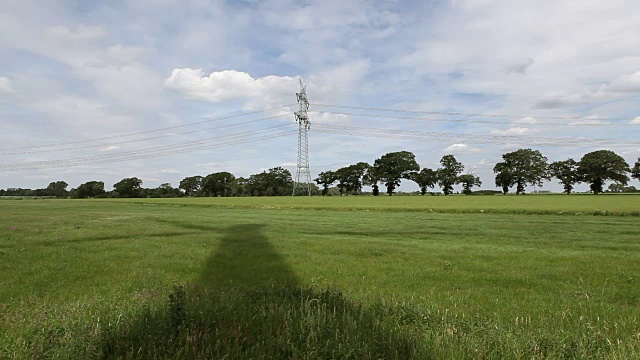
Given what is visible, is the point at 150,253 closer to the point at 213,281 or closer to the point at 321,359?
the point at 213,281

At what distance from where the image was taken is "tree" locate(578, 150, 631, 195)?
124562 mm

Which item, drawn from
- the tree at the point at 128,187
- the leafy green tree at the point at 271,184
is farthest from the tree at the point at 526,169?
the tree at the point at 128,187

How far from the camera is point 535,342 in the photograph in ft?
17.5

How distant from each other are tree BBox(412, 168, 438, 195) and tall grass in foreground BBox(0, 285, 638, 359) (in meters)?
157

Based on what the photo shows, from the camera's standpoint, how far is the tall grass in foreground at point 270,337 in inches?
180

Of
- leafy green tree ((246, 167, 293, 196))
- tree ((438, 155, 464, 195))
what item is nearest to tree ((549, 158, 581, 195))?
tree ((438, 155, 464, 195))

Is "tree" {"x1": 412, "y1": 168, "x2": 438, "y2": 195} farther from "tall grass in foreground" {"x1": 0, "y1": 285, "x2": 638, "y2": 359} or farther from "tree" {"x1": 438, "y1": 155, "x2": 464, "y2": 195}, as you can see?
"tall grass in foreground" {"x1": 0, "y1": 285, "x2": 638, "y2": 359}

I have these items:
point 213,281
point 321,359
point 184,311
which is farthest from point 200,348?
point 213,281

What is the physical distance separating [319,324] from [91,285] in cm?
789

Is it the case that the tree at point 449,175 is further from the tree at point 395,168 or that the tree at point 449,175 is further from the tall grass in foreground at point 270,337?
the tall grass in foreground at point 270,337

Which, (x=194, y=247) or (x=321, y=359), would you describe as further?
(x=194, y=247)

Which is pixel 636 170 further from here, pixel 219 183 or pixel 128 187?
pixel 128 187

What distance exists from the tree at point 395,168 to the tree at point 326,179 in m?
28.4

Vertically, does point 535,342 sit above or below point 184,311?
below
